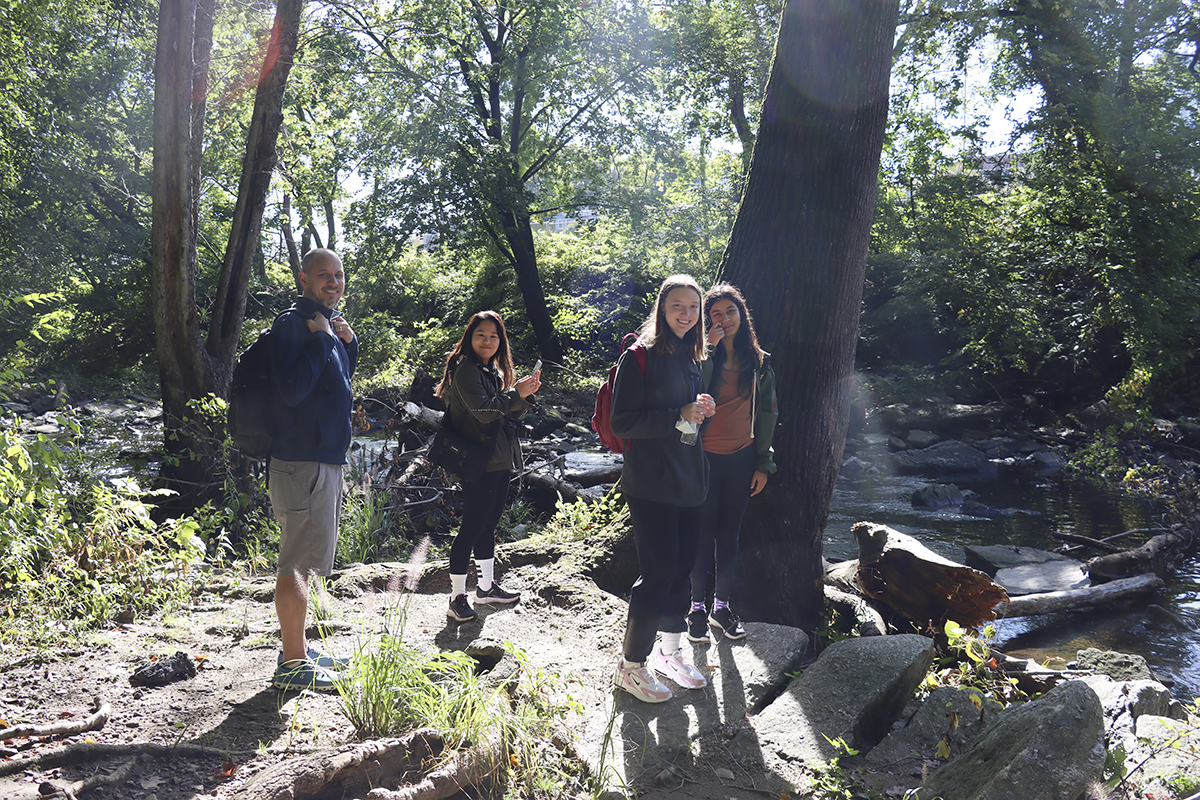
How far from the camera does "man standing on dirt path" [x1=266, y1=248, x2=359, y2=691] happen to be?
10.4 feet

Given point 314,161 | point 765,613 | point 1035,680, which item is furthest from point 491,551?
point 314,161

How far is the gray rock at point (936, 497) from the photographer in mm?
10586

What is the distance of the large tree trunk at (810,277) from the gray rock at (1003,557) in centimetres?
360

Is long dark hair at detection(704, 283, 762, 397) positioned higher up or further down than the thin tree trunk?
further down

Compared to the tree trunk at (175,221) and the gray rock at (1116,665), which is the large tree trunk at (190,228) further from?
the gray rock at (1116,665)

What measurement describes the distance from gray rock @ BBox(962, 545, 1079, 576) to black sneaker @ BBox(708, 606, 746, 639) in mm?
4362

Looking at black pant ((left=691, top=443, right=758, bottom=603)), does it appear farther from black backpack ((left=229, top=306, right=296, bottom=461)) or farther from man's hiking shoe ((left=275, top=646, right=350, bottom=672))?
black backpack ((left=229, top=306, right=296, bottom=461))

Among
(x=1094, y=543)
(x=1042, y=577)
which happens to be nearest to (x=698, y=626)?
(x=1042, y=577)

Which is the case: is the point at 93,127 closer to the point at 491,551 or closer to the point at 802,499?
the point at 491,551

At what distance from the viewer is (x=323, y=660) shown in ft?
11.4

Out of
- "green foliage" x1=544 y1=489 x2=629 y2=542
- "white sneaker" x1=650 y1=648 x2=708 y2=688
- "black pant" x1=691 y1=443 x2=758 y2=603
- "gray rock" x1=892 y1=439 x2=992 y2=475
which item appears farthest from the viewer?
"gray rock" x1=892 y1=439 x2=992 y2=475

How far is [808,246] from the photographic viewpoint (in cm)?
485

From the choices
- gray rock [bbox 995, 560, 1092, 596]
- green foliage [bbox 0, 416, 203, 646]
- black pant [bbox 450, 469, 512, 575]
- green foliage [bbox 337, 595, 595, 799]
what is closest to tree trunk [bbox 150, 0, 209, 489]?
green foliage [bbox 0, 416, 203, 646]

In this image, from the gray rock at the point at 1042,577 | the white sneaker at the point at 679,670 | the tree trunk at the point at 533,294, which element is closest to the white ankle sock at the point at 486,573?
the white sneaker at the point at 679,670
